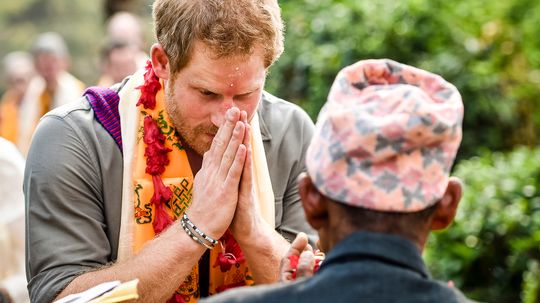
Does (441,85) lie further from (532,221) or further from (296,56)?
(296,56)

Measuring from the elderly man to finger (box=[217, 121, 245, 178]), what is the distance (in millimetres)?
1054

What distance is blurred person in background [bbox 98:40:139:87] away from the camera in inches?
400

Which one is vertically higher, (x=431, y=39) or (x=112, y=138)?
(x=112, y=138)

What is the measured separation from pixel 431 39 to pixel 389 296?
723 cm

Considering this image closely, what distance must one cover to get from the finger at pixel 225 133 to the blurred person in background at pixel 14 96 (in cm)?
992

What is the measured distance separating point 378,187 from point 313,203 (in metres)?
0.21

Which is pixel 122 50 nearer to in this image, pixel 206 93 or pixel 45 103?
pixel 45 103

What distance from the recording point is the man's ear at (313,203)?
108 inches

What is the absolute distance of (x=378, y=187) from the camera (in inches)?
103

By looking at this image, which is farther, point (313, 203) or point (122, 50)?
point (122, 50)

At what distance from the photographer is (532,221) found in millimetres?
6840

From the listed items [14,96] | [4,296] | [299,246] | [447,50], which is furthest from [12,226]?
[14,96]

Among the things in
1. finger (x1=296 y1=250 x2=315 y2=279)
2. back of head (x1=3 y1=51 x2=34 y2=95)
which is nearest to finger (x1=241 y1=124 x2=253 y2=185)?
finger (x1=296 y1=250 x2=315 y2=279)

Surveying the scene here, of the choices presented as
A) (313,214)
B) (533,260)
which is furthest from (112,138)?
(533,260)
